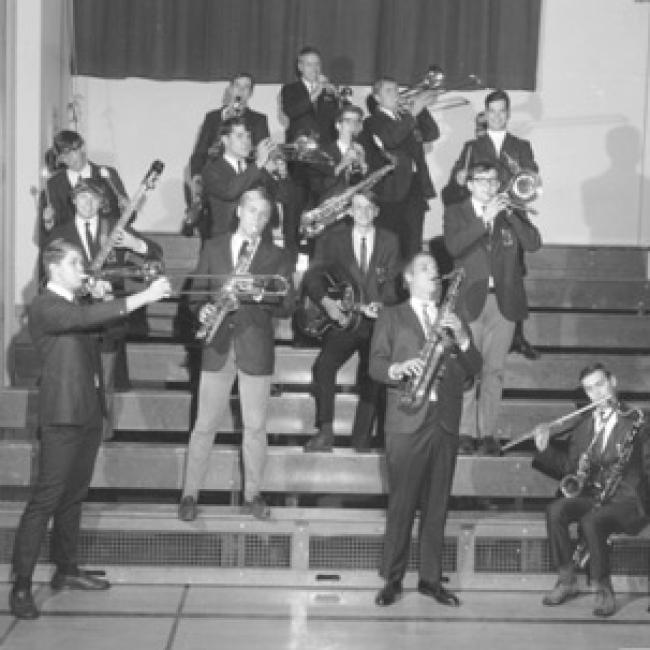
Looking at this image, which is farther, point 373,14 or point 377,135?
point 373,14

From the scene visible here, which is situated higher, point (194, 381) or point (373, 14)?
point (373, 14)

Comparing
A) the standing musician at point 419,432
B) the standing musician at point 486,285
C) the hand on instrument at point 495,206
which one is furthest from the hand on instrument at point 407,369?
the hand on instrument at point 495,206

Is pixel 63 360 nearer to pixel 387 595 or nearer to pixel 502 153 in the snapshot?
pixel 387 595

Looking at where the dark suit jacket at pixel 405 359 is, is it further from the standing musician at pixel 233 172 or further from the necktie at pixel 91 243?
the necktie at pixel 91 243

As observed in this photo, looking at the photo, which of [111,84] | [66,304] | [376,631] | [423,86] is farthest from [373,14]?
[376,631]

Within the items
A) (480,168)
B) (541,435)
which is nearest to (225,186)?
(480,168)

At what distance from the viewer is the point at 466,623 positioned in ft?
24.0

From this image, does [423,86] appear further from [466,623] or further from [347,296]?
[466,623]

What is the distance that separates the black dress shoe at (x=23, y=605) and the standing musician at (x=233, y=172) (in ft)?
9.32

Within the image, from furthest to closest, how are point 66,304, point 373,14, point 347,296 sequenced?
point 373,14, point 347,296, point 66,304

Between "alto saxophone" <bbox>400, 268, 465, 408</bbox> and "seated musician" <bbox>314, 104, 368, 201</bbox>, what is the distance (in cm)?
198

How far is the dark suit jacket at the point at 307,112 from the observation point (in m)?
9.80

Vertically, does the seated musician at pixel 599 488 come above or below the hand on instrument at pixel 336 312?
below

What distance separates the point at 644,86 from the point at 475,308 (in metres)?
3.84
